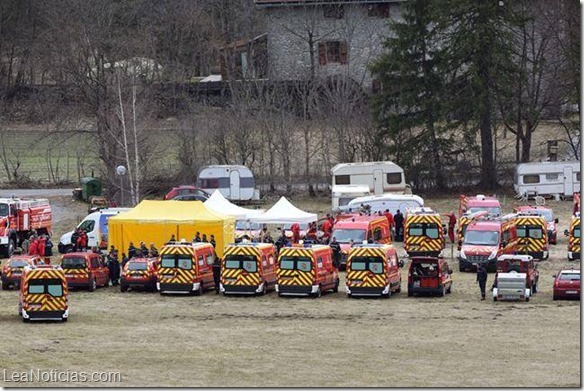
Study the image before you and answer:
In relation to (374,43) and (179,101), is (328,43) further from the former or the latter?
(179,101)

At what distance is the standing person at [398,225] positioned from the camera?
2120 inches

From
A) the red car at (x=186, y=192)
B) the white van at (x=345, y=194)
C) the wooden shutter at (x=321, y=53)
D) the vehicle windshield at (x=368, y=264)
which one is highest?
the wooden shutter at (x=321, y=53)

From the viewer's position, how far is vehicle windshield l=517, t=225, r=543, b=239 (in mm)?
48594

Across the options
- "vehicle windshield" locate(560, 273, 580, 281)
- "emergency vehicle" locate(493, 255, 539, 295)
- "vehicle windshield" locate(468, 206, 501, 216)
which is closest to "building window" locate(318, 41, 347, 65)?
"vehicle windshield" locate(468, 206, 501, 216)

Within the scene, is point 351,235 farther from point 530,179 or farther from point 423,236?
point 530,179

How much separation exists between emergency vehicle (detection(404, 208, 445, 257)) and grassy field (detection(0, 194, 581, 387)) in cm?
591

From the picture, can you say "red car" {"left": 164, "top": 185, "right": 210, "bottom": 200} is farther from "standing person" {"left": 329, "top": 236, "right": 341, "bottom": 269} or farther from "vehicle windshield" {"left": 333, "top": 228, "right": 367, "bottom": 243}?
"standing person" {"left": 329, "top": 236, "right": 341, "bottom": 269}

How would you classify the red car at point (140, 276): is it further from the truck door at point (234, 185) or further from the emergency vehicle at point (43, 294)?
the truck door at point (234, 185)

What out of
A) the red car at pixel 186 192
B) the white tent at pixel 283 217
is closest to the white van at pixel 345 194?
the red car at pixel 186 192

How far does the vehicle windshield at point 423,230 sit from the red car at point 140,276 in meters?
10.3

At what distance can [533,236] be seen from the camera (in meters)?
48.6

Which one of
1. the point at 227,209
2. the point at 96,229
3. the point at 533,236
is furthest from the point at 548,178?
the point at 96,229

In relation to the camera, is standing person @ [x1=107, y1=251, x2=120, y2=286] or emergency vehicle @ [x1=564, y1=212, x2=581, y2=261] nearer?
standing person @ [x1=107, y1=251, x2=120, y2=286]

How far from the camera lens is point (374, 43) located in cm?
8412
